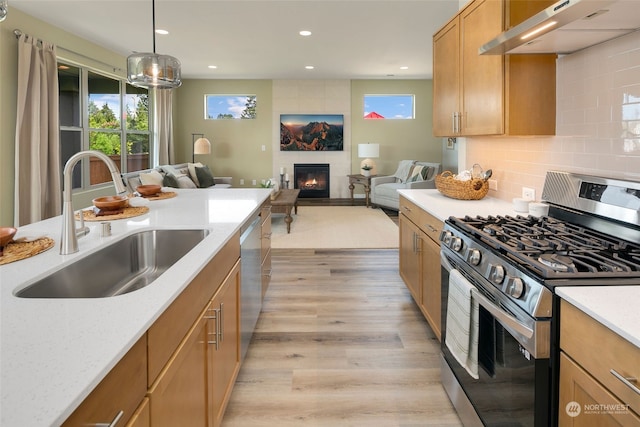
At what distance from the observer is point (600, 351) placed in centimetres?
99

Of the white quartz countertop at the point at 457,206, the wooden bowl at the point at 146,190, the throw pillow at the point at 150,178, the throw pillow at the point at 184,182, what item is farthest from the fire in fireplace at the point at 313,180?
the wooden bowl at the point at 146,190

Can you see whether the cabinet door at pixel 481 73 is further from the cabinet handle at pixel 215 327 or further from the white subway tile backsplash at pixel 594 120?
the cabinet handle at pixel 215 327

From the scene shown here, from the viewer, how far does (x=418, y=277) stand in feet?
9.71

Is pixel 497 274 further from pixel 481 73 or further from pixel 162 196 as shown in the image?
pixel 162 196

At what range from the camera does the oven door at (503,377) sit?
1228mm

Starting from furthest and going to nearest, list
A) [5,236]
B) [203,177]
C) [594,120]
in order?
1. [203,177]
2. [594,120]
3. [5,236]

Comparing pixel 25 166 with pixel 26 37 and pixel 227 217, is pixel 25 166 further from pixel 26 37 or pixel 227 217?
pixel 227 217

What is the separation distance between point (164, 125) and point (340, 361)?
745 cm

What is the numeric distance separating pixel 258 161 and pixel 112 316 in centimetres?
896

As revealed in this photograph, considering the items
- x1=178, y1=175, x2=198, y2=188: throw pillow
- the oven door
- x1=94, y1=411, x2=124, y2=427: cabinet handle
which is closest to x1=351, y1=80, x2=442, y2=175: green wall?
x1=178, y1=175, x2=198, y2=188: throw pillow

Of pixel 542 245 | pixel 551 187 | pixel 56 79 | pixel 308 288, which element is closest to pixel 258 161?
pixel 56 79

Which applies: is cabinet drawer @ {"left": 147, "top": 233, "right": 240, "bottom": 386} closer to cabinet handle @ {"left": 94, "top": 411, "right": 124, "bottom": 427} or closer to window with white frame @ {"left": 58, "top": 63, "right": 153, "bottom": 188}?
cabinet handle @ {"left": 94, "top": 411, "right": 124, "bottom": 427}

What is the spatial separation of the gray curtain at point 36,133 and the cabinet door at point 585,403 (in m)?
5.53

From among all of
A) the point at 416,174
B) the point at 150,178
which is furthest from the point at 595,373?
the point at 416,174
